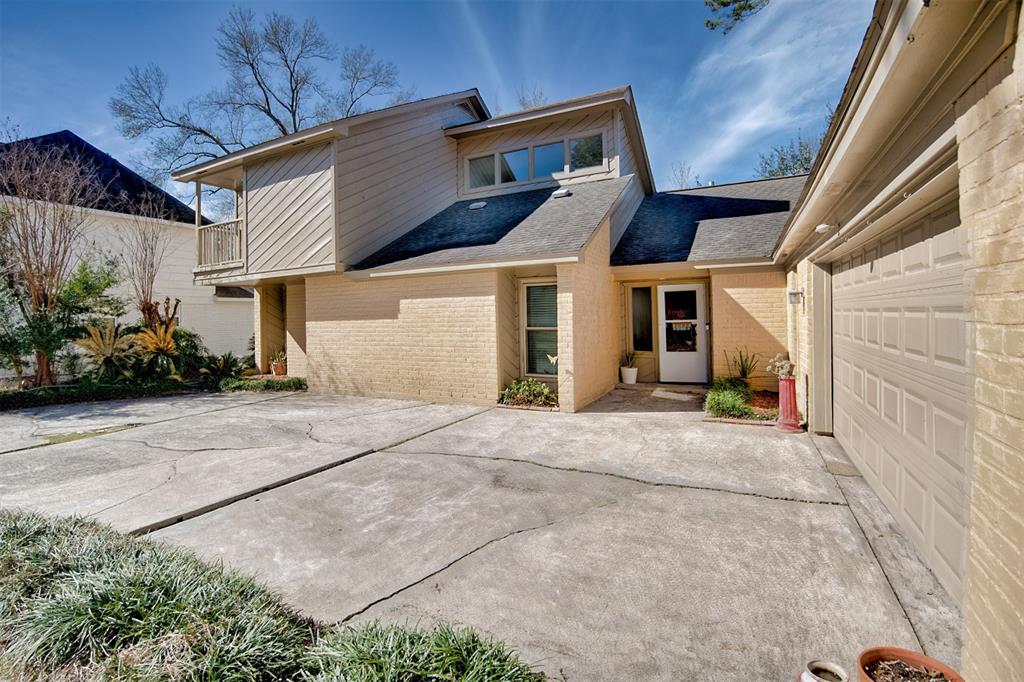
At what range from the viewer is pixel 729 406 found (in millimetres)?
7348

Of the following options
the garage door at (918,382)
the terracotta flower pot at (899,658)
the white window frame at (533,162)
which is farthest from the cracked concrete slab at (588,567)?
the white window frame at (533,162)

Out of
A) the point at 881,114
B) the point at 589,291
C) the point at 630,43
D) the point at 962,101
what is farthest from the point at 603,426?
the point at 630,43

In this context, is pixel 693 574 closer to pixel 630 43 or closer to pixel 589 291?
pixel 589 291

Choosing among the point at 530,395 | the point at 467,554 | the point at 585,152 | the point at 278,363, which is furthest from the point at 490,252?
the point at 278,363

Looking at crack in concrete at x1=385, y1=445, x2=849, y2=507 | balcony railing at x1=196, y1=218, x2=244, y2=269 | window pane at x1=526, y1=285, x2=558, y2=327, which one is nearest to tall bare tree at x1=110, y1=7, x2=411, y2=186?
balcony railing at x1=196, y1=218, x2=244, y2=269

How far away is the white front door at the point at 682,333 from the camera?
10570 mm

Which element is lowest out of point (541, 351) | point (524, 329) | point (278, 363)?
point (278, 363)

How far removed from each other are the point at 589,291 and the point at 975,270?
7.02 meters

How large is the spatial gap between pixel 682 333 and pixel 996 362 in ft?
30.4

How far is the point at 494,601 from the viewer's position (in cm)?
272

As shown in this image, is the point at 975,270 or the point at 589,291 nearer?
the point at 975,270

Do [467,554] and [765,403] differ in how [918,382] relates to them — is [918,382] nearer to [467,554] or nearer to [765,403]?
[467,554]

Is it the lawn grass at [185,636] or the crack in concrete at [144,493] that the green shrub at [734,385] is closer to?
the lawn grass at [185,636]

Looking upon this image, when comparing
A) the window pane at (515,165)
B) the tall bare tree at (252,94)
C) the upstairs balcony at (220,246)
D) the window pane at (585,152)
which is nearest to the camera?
the window pane at (585,152)
